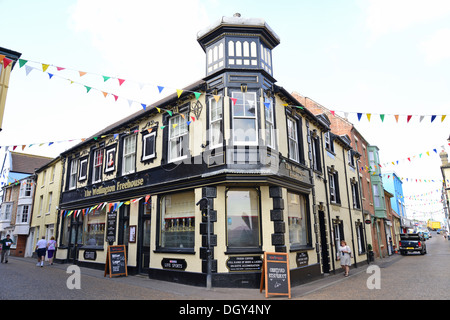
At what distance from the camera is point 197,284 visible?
10.2 m

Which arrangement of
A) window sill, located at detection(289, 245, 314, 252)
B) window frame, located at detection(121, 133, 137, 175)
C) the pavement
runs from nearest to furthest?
the pavement
window sill, located at detection(289, 245, 314, 252)
window frame, located at detection(121, 133, 137, 175)

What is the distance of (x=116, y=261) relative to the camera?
495 inches

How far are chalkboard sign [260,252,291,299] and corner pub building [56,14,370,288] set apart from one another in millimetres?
1117

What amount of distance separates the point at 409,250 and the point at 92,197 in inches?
1053

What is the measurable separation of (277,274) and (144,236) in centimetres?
689

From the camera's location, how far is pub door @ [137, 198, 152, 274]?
12914 mm

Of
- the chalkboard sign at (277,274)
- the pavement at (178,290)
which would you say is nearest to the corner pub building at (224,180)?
the pavement at (178,290)

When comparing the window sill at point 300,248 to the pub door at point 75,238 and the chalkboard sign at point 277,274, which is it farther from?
the pub door at point 75,238

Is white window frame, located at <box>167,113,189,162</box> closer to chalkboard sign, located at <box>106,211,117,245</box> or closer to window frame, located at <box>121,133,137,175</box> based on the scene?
window frame, located at <box>121,133,137,175</box>

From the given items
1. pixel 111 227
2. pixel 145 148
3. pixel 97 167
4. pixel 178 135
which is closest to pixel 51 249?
pixel 97 167

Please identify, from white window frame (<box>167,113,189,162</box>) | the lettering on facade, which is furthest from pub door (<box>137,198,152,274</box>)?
white window frame (<box>167,113,189,162</box>)

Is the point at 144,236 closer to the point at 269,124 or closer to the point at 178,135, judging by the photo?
the point at 178,135
